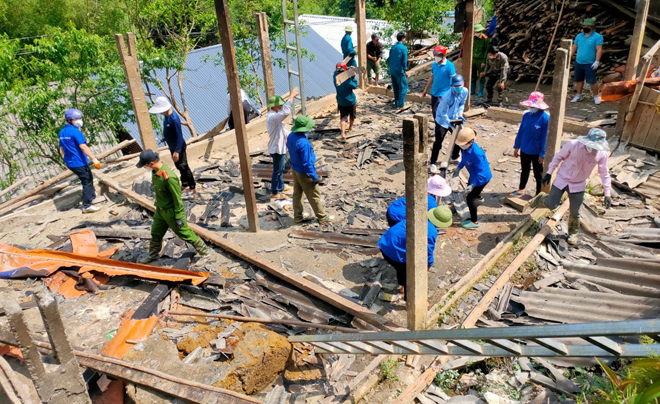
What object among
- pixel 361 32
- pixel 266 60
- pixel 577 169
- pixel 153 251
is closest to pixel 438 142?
pixel 577 169

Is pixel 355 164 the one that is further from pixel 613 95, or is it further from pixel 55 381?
pixel 55 381

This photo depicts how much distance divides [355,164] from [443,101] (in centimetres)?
245

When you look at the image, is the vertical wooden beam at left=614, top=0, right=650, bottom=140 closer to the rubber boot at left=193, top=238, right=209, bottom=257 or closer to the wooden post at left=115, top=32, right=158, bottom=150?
Answer: the rubber boot at left=193, top=238, right=209, bottom=257

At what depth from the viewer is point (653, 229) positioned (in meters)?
6.57

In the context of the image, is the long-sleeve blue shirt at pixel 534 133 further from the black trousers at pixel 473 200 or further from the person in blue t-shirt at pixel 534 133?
the black trousers at pixel 473 200

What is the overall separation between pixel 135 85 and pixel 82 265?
4227 mm

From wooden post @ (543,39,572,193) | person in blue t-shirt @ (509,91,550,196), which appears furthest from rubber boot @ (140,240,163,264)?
wooden post @ (543,39,572,193)

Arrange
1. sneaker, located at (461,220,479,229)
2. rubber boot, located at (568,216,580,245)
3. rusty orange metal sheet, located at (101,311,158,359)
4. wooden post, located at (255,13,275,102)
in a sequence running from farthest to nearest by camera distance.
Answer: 1. wooden post, located at (255,13,275,102)
2. sneaker, located at (461,220,479,229)
3. rubber boot, located at (568,216,580,245)
4. rusty orange metal sheet, located at (101,311,158,359)

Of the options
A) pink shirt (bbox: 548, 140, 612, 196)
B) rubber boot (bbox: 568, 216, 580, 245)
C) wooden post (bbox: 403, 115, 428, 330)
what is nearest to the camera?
wooden post (bbox: 403, 115, 428, 330)

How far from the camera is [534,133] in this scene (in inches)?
295

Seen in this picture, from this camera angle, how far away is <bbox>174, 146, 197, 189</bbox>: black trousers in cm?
880

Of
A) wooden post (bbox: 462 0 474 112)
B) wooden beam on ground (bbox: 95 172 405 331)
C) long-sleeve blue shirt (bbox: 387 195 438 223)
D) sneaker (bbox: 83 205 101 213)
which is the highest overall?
wooden post (bbox: 462 0 474 112)

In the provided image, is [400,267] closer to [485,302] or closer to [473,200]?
[485,302]

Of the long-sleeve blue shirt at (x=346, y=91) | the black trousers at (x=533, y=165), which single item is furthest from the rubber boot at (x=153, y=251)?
the black trousers at (x=533, y=165)
